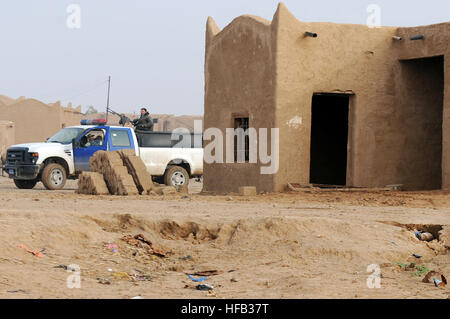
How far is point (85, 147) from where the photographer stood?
59.9ft

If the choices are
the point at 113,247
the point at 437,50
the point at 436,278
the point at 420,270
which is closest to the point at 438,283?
the point at 436,278

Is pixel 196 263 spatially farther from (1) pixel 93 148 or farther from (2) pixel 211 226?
(1) pixel 93 148

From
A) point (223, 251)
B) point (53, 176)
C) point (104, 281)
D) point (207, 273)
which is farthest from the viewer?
point (53, 176)

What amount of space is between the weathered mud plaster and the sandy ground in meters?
3.68

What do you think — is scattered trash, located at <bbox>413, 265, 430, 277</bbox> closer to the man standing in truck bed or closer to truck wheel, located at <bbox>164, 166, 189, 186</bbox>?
truck wheel, located at <bbox>164, 166, 189, 186</bbox>

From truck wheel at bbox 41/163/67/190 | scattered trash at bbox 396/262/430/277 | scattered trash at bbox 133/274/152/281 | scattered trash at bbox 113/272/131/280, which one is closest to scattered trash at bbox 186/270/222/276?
scattered trash at bbox 133/274/152/281

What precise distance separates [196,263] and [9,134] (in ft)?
95.3

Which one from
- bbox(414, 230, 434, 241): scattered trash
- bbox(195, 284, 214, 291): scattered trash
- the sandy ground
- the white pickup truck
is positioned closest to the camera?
the sandy ground

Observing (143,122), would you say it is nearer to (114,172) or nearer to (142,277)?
(114,172)

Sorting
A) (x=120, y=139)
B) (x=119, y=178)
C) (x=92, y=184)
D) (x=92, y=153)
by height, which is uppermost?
(x=120, y=139)

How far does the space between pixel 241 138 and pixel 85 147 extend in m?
4.62

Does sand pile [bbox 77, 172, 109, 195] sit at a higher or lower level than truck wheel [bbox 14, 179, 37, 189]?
higher

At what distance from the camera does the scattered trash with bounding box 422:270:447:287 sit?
691 centimetres
